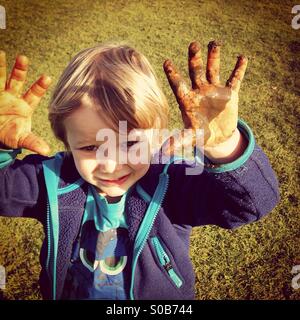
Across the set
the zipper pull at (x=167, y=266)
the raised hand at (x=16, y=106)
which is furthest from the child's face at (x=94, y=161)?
the zipper pull at (x=167, y=266)

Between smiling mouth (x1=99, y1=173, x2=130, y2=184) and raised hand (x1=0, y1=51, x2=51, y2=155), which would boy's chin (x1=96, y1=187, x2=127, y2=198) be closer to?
smiling mouth (x1=99, y1=173, x2=130, y2=184)

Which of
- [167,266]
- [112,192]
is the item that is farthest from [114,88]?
[167,266]

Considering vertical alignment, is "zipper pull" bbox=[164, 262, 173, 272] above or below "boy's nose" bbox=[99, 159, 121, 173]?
below

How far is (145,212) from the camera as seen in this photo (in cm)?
93

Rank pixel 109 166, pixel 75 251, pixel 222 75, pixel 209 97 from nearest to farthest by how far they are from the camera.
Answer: pixel 209 97, pixel 109 166, pixel 75 251, pixel 222 75

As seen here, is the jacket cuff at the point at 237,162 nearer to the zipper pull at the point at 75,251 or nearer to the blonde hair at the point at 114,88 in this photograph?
the blonde hair at the point at 114,88

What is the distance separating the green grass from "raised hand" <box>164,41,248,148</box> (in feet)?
3.33

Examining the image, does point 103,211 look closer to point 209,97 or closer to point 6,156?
point 6,156

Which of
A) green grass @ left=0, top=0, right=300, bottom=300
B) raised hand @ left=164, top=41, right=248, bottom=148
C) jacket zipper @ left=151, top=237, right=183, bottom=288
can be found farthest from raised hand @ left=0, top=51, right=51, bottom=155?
green grass @ left=0, top=0, right=300, bottom=300

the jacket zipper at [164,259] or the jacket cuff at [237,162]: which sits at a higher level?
the jacket cuff at [237,162]

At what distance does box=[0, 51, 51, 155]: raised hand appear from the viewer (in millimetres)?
811

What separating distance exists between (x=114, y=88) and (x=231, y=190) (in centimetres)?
39

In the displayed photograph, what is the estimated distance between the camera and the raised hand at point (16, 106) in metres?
0.81

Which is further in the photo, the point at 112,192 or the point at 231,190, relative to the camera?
the point at 112,192
